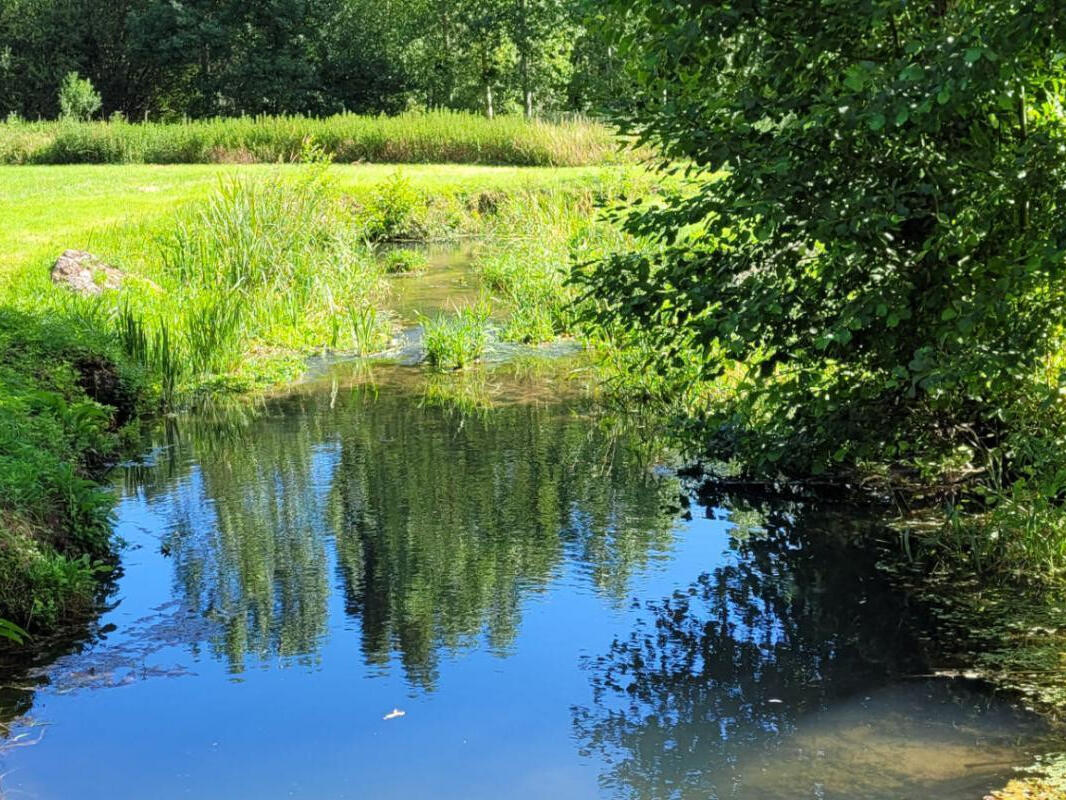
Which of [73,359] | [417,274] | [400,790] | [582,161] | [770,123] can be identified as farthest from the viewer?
[582,161]

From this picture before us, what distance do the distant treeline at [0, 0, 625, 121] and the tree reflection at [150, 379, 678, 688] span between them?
36.1 metres

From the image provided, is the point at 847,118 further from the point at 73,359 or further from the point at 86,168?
the point at 86,168

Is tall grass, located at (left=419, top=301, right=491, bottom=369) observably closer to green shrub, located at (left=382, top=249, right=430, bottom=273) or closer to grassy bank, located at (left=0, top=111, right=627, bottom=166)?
green shrub, located at (left=382, top=249, right=430, bottom=273)

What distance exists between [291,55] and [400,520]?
152 ft

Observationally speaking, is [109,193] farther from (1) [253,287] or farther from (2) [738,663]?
(2) [738,663]

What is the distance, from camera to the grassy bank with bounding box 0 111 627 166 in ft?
99.9

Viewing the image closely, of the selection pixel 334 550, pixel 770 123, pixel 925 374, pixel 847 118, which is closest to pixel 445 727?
pixel 334 550

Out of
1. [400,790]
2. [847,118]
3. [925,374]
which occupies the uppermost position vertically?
[847,118]

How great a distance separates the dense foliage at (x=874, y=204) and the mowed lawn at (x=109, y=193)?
8303 mm

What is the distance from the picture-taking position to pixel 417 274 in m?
18.8

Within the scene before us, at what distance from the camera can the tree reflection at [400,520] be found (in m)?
6.40

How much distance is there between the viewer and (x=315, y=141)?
1211 inches

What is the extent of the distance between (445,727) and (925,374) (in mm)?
2928

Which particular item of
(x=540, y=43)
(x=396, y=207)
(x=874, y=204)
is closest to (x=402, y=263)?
(x=396, y=207)
